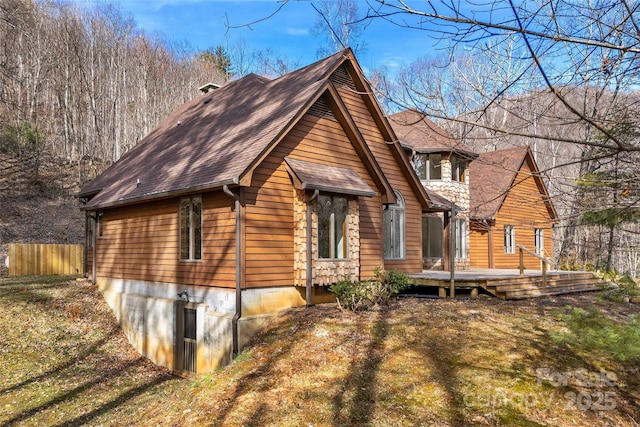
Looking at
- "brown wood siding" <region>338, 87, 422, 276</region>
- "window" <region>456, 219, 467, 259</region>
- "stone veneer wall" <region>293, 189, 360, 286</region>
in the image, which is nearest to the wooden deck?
"brown wood siding" <region>338, 87, 422, 276</region>

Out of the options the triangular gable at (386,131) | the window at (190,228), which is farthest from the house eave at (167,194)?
the triangular gable at (386,131)

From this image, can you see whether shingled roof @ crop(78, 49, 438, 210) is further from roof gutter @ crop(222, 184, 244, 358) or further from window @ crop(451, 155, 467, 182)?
window @ crop(451, 155, 467, 182)

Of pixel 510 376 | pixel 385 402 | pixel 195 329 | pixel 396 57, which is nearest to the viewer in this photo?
pixel 396 57

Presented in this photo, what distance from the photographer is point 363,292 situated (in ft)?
35.7

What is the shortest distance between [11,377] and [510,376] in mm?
9948

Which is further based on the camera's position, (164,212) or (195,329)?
(164,212)

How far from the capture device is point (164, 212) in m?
12.1

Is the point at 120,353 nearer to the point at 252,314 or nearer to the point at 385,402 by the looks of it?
the point at 252,314

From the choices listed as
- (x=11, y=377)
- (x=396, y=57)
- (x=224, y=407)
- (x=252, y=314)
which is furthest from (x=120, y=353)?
(x=396, y=57)

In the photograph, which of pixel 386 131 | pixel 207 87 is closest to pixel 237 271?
pixel 386 131

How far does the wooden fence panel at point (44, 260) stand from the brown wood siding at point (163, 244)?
16.8 feet

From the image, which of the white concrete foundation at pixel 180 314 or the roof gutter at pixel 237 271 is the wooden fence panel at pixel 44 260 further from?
the roof gutter at pixel 237 271

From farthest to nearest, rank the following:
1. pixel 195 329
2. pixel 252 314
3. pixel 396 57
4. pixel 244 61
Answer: pixel 244 61 < pixel 195 329 < pixel 252 314 < pixel 396 57

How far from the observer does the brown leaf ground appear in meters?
6.25
